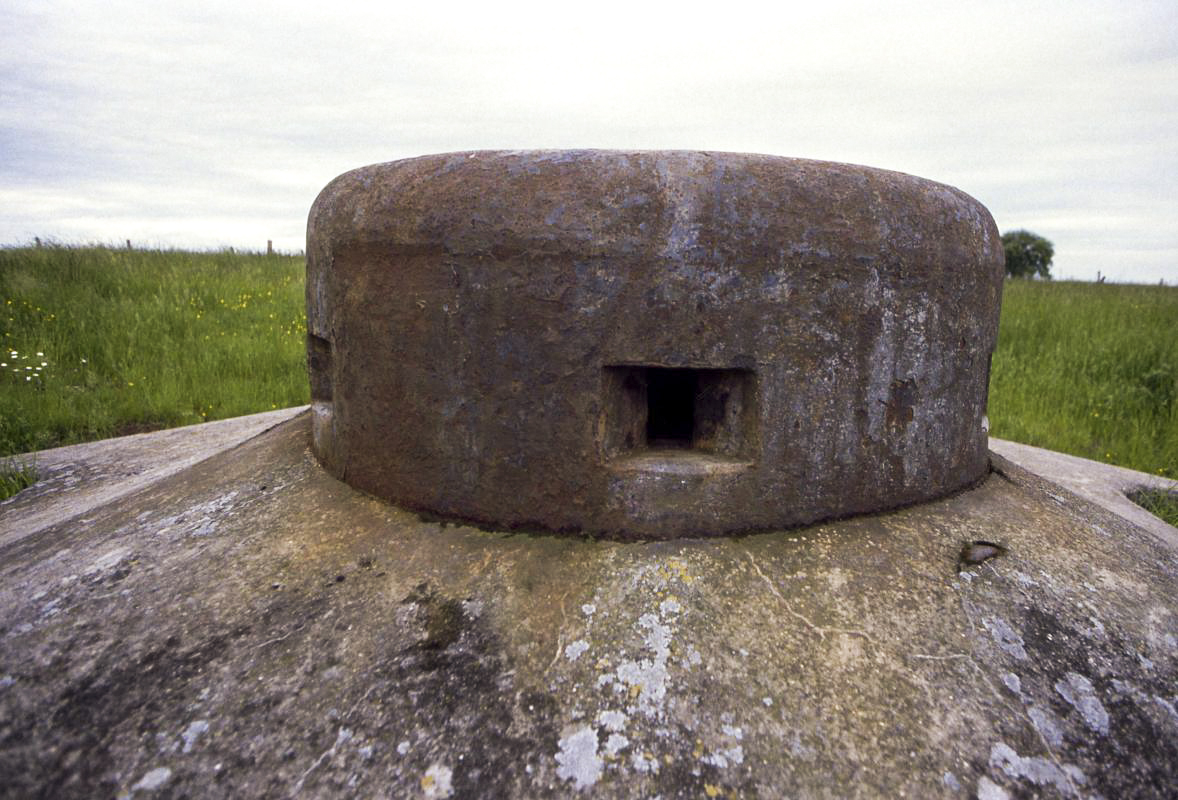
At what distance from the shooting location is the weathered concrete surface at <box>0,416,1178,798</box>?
147cm

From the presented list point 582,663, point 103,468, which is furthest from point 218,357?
point 582,663

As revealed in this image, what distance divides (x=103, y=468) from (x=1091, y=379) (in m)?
6.69

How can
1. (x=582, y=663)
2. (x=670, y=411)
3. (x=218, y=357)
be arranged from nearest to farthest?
(x=582, y=663) < (x=670, y=411) < (x=218, y=357)

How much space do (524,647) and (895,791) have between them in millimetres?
791

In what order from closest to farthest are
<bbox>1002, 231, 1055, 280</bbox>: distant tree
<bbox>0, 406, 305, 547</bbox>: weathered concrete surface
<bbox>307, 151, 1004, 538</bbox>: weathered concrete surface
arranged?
<bbox>307, 151, 1004, 538</bbox>: weathered concrete surface < <bbox>0, 406, 305, 547</bbox>: weathered concrete surface < <bbox>1002, 231, 1055, 280</bbox>: distant tree

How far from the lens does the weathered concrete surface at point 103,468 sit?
2727 millimetres

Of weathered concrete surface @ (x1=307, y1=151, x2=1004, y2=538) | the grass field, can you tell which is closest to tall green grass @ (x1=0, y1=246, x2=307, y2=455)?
the grass field

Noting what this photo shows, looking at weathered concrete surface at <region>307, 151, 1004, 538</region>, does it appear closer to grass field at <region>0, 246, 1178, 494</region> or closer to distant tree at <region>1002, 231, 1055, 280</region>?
grass field at <region>0, 246, 1178, 494</region>

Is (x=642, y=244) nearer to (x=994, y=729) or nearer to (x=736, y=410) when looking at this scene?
(x=736, y=410)

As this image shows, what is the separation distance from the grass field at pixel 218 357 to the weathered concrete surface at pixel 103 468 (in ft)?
3.31

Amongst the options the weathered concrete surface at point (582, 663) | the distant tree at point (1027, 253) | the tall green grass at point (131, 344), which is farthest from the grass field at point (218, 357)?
the distant tree at point (1027, 253)

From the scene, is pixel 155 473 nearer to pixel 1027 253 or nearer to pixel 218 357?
pixel 218 357

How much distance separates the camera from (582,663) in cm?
166

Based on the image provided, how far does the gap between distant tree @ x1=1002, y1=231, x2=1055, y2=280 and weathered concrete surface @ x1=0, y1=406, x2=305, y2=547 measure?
1099 inches
